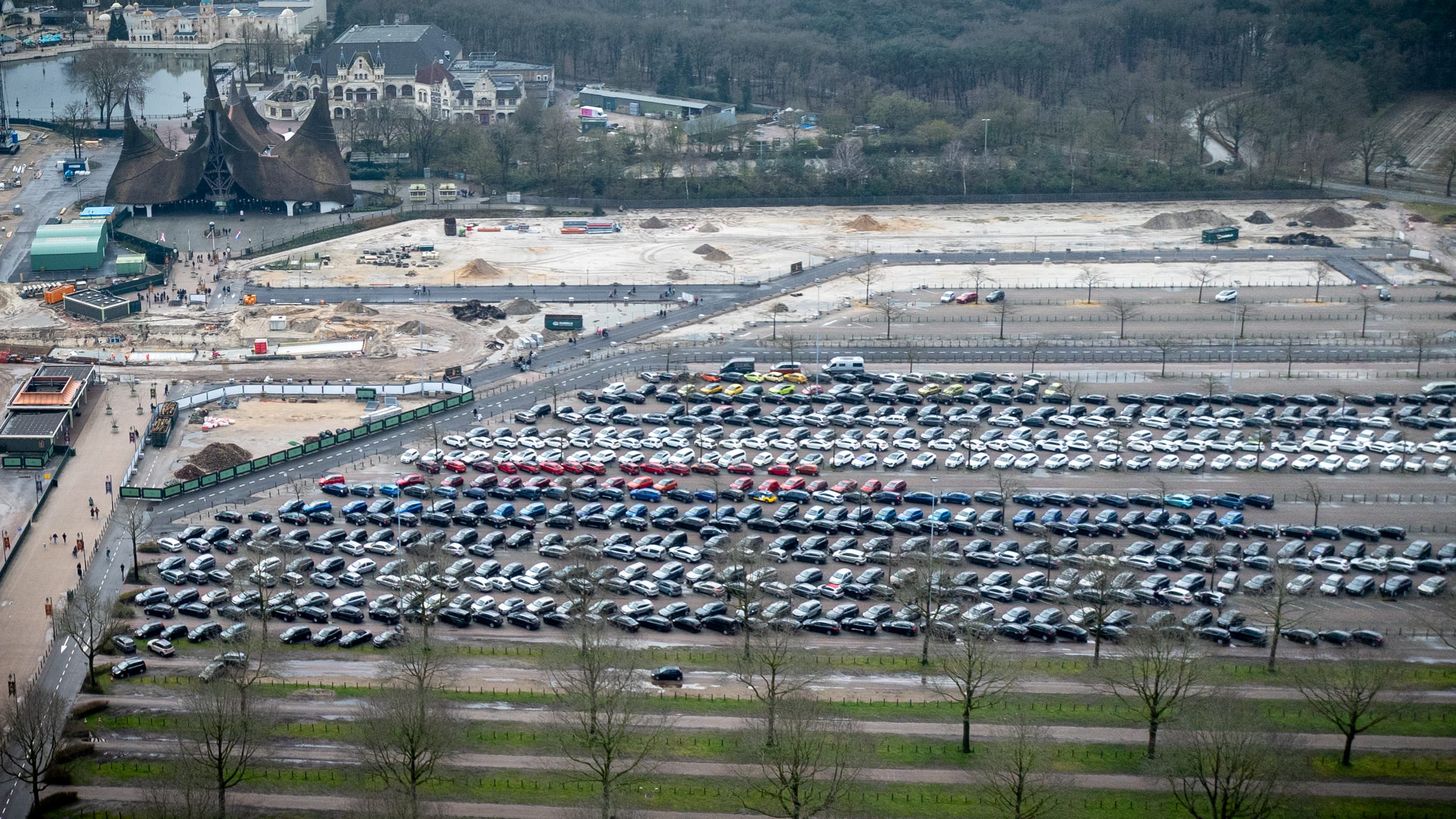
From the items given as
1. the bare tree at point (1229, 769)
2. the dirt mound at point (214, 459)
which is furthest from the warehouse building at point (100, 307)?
the bare tree at point (1229, 769)

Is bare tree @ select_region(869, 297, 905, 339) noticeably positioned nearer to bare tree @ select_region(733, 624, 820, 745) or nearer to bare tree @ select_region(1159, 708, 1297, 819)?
bare tree @ select_region(733, 624, 820, 745)

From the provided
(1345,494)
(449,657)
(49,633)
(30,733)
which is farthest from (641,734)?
(1345,494)

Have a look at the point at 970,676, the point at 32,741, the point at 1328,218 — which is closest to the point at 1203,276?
the point at 1328,218

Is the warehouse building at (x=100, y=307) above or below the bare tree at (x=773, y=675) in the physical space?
above

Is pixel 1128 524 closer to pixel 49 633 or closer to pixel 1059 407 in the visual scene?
pixel 1059 407

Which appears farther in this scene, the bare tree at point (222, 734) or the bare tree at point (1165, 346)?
the bare tree at point (1165, 346)

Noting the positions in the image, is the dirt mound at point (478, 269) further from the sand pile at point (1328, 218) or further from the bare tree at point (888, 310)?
the sand pile at point (1328, 218)

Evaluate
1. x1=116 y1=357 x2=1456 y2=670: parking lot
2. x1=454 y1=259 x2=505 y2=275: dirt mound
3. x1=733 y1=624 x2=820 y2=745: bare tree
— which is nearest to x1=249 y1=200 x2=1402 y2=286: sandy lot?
x1=454 y1=259 x2=505 y2=275: dirt mound
